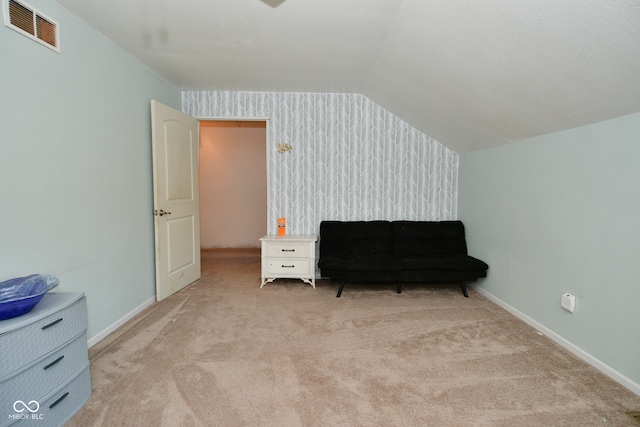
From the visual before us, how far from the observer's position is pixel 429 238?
3613 mm

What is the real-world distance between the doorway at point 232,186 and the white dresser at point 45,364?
4.15m

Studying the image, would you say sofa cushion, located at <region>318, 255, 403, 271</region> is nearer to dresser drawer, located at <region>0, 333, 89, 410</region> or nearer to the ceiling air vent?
dresser drawer, located at <region>0, 333, 89, 410</region>

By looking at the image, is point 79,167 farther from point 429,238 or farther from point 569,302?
point 569,302

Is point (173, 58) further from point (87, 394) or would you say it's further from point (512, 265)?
point (512, 265)

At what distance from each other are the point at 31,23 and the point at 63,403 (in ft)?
7.01

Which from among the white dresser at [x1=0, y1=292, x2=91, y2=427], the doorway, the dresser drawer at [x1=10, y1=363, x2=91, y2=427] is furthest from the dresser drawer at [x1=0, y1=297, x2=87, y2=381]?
the doorway

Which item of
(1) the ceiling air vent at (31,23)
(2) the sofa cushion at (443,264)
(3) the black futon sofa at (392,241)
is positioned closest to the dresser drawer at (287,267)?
(3) the black futon sofa at (392,241)

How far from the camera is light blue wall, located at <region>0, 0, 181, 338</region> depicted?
1.63 m

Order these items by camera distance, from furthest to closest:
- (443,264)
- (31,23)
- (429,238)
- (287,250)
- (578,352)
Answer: (429,238) → (287,250) → (443,264) → (578,352) → (31,23)

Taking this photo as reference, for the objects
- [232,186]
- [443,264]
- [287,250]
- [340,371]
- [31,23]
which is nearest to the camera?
[31,23]

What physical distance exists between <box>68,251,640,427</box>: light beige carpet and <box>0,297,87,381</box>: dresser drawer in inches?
16.5

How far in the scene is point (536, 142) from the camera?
2498 millimetres

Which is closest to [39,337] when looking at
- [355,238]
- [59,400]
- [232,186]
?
[59,400]

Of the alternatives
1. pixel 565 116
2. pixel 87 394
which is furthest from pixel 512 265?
pixel 87 394
